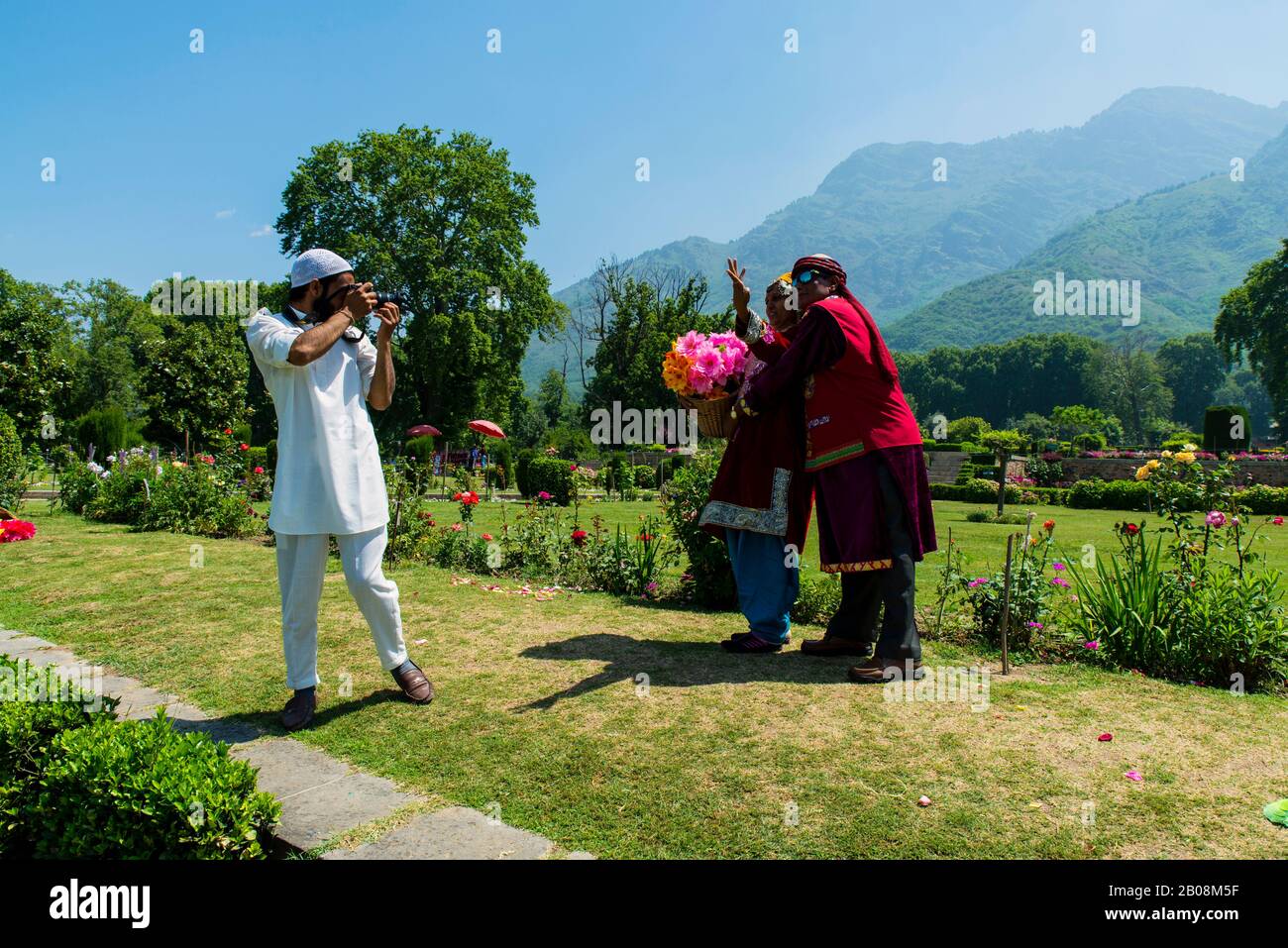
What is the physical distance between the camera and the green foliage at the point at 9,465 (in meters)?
12.2

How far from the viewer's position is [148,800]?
237 centimetres

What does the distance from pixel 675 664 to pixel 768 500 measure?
104 cm

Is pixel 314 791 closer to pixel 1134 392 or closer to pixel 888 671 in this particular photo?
pixel 888 671

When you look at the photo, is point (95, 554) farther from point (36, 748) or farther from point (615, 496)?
point (615, 496)

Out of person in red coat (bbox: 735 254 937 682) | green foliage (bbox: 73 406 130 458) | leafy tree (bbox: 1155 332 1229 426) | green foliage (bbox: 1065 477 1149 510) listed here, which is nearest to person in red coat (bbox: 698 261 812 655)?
person in red coat (bbox: 735 254 937 682)

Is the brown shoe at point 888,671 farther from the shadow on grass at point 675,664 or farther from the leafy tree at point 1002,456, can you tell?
the leafy tree at point 1002,456

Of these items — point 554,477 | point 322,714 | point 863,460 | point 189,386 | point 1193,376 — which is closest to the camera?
point 322,714

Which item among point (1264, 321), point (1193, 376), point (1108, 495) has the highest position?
point (1193, 376)

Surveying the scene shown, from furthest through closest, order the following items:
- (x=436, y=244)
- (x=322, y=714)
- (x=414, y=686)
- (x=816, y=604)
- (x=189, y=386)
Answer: (x=436, y=244) < (x=189, y=386) < (x=816, y=604) < (x=414, y=686) < (x=322, y=714)

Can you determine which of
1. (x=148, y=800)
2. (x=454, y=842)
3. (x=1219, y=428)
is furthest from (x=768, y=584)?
(x=1219, y=428)

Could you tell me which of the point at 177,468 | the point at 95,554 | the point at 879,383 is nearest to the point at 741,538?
the point at 879,383

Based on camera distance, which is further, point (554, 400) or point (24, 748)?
point (554, 400)

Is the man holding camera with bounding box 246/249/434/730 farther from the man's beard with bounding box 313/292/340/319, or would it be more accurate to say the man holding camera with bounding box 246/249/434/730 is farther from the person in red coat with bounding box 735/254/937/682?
the person in red coat with bounding box 735/254/937/682

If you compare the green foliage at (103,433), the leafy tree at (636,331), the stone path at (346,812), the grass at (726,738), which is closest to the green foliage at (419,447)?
the green foliage at (103,433)
